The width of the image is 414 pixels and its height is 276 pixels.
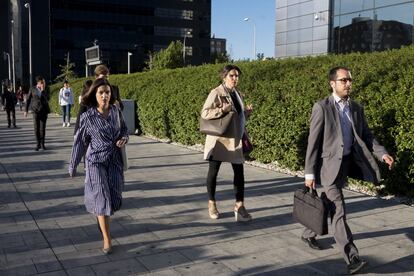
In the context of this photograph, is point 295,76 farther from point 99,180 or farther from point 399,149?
point 99,180

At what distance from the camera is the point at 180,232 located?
17.5ft

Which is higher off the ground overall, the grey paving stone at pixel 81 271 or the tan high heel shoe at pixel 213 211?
the tan high heel shoe at pixel 213 211

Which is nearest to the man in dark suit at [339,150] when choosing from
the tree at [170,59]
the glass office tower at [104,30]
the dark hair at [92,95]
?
the dark hair at [92,95]

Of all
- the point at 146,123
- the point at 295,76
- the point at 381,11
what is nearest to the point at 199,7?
the point at 381,11

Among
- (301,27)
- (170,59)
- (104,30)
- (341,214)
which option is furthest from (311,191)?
(104,30)

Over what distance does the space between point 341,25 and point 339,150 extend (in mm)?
32626

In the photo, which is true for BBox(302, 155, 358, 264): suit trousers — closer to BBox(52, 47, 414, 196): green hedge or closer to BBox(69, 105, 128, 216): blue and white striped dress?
BBox(69, 105, 128, 216): blue and white striped dress

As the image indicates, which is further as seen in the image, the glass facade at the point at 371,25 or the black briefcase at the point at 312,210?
the glass facade at the point at 371,25

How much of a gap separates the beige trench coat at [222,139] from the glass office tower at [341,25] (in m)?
26.4

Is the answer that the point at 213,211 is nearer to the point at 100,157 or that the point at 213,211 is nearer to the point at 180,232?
the point at 180,232

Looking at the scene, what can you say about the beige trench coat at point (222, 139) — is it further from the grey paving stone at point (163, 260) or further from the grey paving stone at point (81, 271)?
the grey paving stone at point (81, 271)

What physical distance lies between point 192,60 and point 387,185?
8580cm

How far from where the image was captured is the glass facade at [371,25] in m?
29.2

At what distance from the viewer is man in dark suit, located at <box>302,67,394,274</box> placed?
4.25 m
